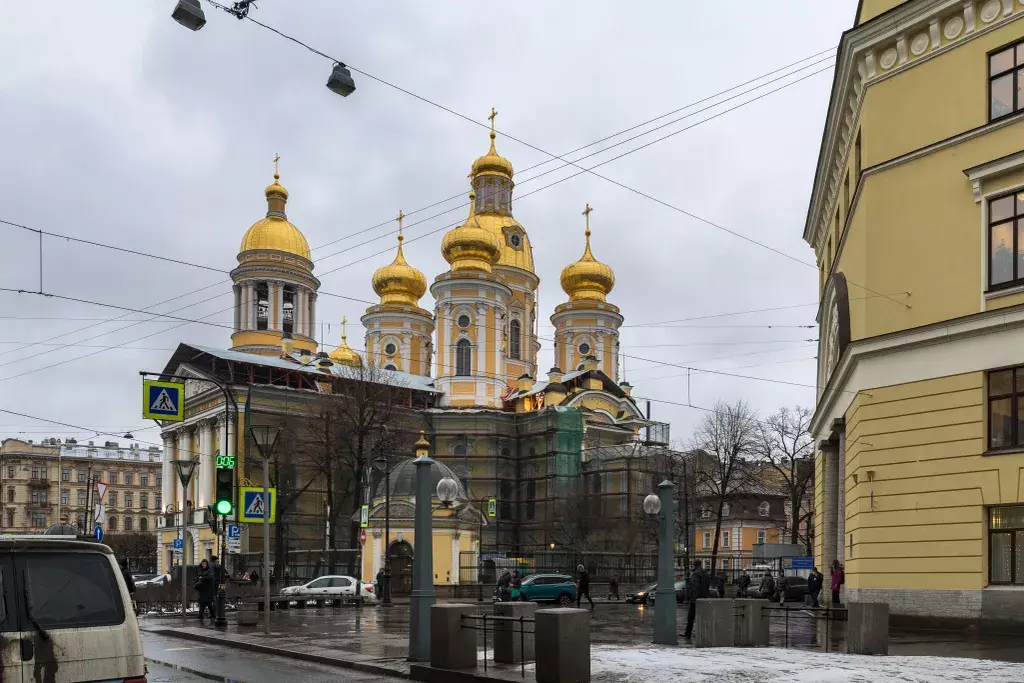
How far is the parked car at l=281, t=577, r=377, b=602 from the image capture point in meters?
41.7

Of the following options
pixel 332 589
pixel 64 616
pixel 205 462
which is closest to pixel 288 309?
pixel 205 462

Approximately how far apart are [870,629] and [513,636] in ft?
16.4

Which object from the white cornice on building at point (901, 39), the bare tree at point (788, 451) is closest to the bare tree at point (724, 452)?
the bare tree at point (788, 451)

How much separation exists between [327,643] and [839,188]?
1723cm

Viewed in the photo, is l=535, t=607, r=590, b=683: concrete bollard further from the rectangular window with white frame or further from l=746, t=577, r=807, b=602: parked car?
l=746, t=577, r=807, b=602: parked car

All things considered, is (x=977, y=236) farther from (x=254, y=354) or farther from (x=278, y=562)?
(x=254, y=354)

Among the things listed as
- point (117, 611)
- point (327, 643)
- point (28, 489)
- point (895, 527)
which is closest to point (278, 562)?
point (327, 643)

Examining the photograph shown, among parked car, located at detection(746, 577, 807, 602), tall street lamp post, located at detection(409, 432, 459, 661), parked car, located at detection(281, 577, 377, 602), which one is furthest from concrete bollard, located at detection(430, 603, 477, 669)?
parked car, located at detection(746, 577, 807, 602)

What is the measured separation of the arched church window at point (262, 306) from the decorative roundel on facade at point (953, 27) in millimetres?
68716

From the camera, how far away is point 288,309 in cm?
8638

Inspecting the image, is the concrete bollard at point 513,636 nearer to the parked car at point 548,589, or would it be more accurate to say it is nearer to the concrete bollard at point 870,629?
the concrete bollard at point 870,629

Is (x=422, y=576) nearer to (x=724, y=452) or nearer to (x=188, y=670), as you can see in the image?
(x=188, y=670)

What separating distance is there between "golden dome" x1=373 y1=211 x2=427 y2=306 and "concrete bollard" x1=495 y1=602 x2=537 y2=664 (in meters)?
74.5

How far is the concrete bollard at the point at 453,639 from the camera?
14.8 meters
